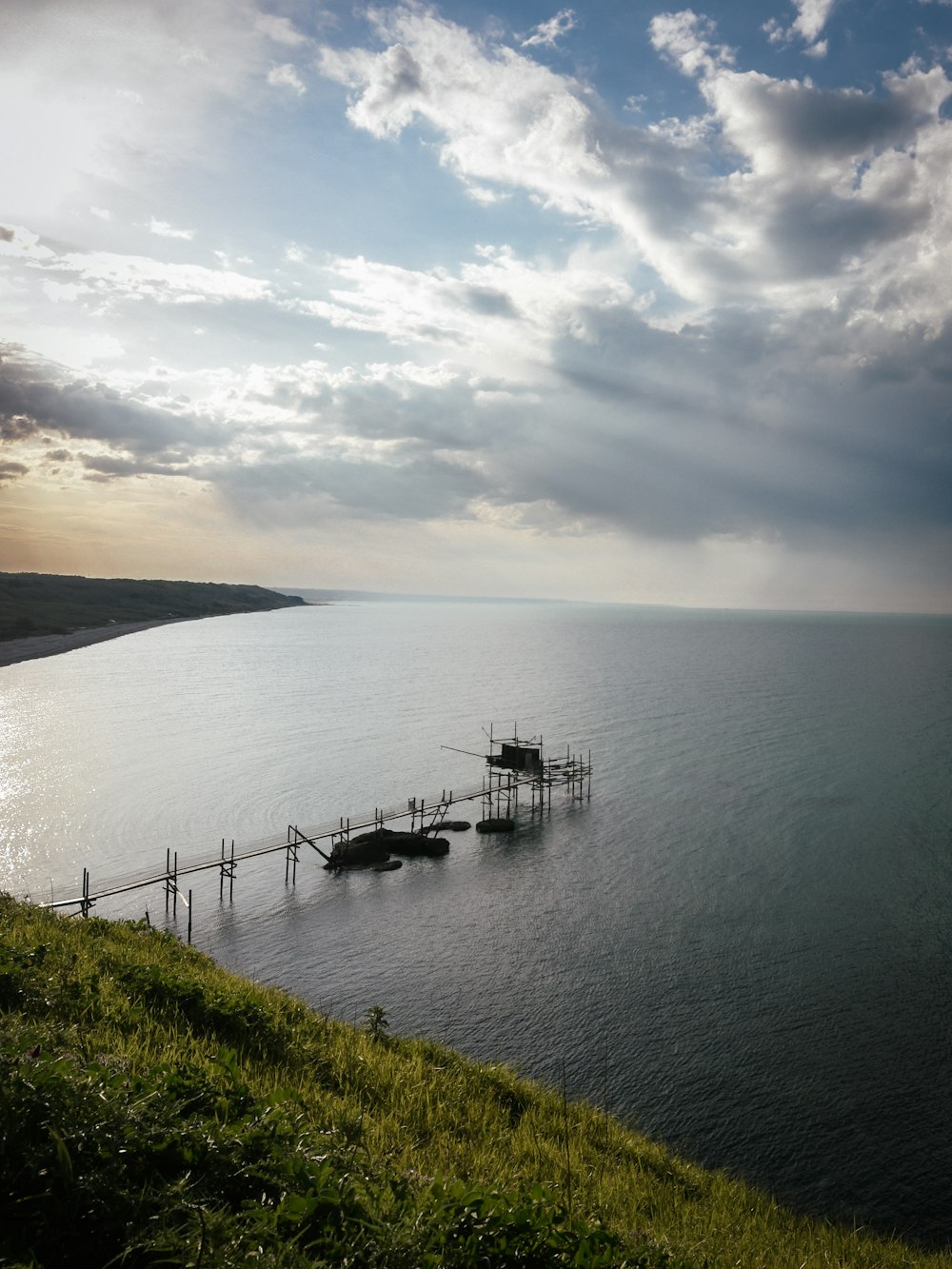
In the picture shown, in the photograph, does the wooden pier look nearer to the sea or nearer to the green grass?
the sea

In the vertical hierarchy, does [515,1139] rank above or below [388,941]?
above

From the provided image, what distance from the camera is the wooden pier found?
39.7 meters

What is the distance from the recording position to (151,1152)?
6.82 metres

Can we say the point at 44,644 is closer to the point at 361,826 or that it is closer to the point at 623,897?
the point at 361,826

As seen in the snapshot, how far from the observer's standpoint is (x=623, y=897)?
4162 cm

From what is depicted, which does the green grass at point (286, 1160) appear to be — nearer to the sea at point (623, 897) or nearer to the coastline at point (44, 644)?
the sea at point (623, 897)

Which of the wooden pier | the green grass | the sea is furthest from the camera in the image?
the wooden pier

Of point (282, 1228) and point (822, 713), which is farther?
point (822, 713)

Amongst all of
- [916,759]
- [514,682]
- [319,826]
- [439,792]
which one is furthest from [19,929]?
[514,682]

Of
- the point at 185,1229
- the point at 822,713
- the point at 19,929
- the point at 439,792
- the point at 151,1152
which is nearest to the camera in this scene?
the point at 185,1229

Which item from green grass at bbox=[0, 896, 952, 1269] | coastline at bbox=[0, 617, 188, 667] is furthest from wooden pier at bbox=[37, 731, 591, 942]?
coastline at bbox=[0, 617, 188, 667]

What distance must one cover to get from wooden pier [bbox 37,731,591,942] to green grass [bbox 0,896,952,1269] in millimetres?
22695

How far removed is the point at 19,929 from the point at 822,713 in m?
96.8

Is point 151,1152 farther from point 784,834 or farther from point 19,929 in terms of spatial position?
point 784,834
